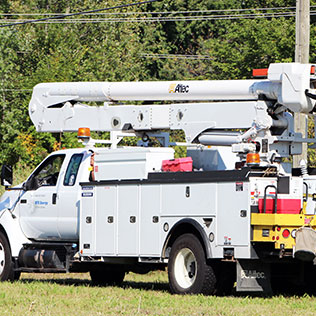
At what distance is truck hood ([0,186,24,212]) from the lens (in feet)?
58.2

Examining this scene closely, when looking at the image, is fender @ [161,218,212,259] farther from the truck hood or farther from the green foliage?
the green foliage

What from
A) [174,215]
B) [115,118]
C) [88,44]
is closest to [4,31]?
[88,44]

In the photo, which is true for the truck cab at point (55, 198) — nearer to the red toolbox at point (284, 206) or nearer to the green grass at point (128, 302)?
the green grass at point (128, 302)

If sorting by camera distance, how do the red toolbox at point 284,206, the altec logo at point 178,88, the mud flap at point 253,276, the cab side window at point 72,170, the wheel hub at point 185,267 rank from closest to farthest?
the red toolbox at point 284,206 → the mud flap at point 253,276 → the wheel hub at point 185,267 → the altec logo at point 178,88 → the cab side window at point 72,170

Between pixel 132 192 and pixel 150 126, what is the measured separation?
145 cm

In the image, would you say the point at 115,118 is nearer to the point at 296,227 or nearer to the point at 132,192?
the point at 132,192

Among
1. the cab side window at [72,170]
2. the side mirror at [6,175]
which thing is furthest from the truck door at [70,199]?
the side mirror at [6,175]

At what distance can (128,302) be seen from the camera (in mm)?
13367

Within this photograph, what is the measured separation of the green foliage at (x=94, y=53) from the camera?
4081 centimetres

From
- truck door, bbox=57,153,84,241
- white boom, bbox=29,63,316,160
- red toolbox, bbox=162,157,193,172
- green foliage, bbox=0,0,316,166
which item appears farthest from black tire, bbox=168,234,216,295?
green foliage, bbox=0,0,316,166

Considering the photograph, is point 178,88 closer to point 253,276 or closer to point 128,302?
point 253,276

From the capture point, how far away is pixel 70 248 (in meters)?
16.5

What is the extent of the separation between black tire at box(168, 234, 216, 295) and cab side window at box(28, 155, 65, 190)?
3.42 metres

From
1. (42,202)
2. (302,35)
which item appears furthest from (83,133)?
(302,35)
